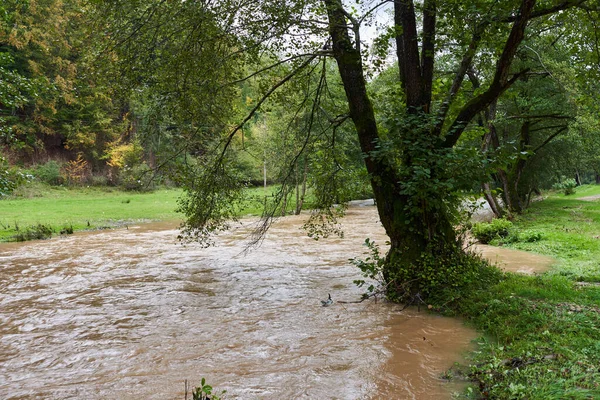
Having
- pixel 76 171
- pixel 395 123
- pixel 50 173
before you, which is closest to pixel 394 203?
pixel 395 123

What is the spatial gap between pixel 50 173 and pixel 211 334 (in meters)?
32.5

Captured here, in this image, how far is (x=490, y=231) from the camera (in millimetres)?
14719

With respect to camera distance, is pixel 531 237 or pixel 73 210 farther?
pixel 73 210

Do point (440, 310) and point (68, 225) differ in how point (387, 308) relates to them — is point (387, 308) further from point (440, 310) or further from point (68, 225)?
point (68, 225)

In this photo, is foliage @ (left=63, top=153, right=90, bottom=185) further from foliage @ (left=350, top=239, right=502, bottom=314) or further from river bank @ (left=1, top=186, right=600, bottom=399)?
foliage @ (left=350, top=239, right=502, bottom=314)

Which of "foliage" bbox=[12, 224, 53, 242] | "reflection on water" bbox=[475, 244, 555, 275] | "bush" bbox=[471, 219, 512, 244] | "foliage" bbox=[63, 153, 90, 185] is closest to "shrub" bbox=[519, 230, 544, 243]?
"bush" bbox=[471, 219, 512, 244]

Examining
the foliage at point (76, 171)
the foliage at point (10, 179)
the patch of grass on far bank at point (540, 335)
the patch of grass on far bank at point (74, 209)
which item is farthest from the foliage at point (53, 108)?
the patch of grass on far bank at point (540, 335)

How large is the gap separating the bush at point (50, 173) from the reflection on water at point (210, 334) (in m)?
23.8

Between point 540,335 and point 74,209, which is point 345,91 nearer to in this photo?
point 540,335

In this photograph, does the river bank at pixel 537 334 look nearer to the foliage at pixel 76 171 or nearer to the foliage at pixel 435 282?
the foliage at pixel 435 282

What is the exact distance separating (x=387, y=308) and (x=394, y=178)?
2366 mm

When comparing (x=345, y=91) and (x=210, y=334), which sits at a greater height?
A: (x=345, y=91)

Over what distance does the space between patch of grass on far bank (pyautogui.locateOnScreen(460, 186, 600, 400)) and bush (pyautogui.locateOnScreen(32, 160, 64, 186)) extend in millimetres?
34302

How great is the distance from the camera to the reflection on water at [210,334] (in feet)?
16.0
